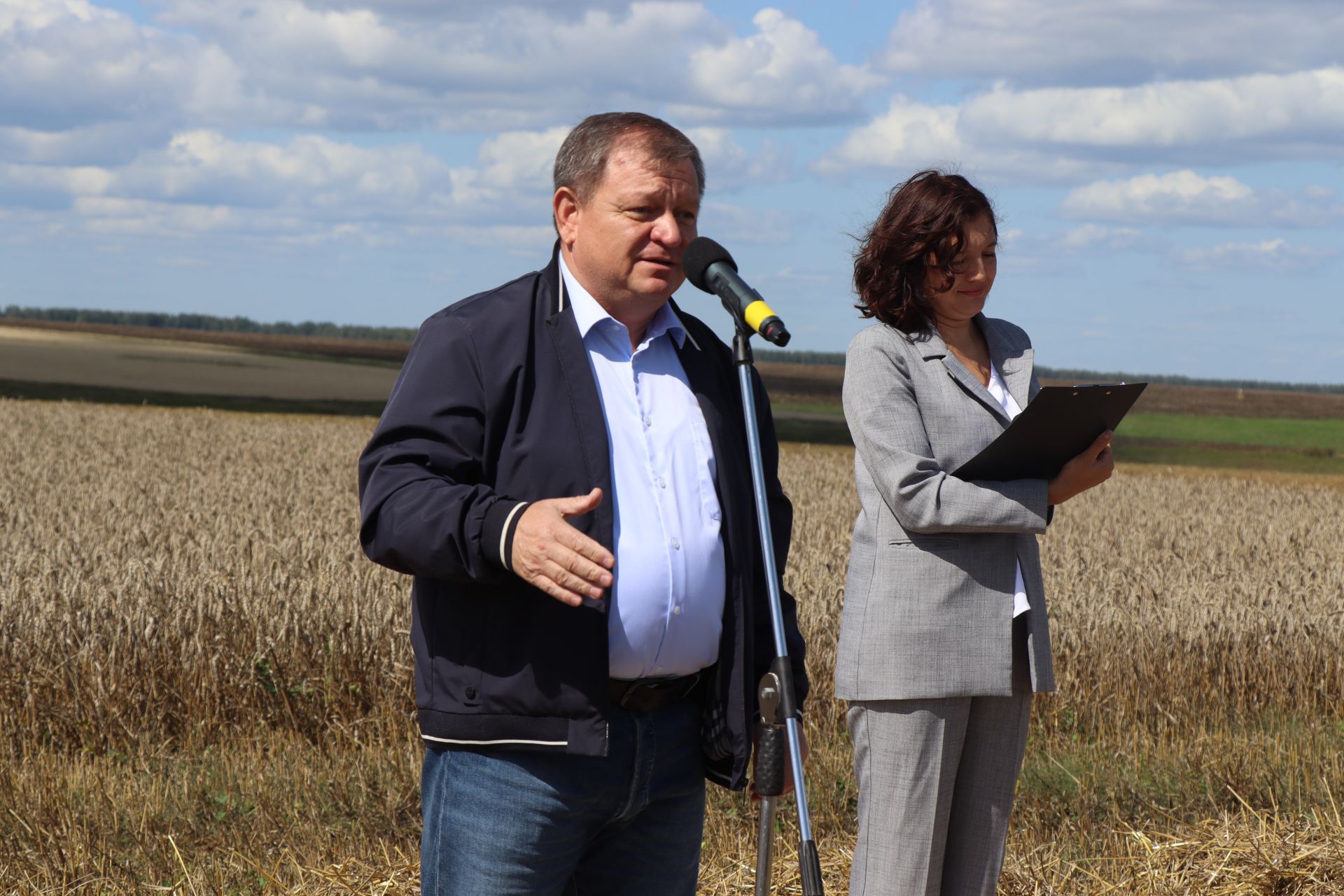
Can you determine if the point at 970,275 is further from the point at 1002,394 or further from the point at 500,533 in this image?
the point at 500,533

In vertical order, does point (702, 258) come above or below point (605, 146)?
below

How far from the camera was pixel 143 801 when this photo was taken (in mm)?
5410

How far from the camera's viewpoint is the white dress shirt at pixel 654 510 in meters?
2.67

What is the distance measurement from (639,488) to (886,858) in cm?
142

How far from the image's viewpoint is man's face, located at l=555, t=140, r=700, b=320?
2688 millimetres

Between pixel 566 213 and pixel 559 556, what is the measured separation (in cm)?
88

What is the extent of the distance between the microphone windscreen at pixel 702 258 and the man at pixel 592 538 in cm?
4

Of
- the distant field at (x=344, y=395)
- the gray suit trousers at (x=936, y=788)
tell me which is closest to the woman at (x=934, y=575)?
the gray suit trousers at (x=936, y=788)

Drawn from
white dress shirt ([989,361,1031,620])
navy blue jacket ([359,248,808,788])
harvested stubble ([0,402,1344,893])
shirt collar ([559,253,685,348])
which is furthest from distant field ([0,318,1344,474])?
navy blue jacket ([359,248,808,788])

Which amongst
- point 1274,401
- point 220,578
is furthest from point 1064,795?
point 1274,401

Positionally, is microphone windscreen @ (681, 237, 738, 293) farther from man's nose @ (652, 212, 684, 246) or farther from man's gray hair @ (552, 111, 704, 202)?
man's gray hair @ (552, 111, 704, 202)

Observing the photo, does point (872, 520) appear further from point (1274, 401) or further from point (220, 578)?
point (1274, 401)

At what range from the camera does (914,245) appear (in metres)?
3.62

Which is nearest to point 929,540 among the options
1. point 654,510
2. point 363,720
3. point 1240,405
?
point 654,510
